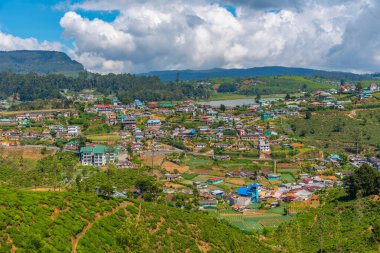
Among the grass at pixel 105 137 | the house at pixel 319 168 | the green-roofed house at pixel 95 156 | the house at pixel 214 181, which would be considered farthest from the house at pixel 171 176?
the grass at pixel 105 137

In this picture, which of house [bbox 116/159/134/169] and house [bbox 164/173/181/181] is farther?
house [bbox 116/159/134/169]

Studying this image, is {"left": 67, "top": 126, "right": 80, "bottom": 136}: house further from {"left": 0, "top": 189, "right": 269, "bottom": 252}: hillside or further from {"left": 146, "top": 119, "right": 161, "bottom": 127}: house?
{"left": 0, "top": 189, "right": 269, "bottom": 252}: hillside

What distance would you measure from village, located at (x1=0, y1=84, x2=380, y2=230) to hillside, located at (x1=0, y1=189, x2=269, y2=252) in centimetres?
1101

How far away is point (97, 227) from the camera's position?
1764cm

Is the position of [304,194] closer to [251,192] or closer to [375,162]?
[251,192]

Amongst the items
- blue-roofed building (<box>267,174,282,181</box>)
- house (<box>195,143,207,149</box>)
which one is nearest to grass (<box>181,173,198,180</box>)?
blue-roofed building (<box>267,174,282,181</box>)

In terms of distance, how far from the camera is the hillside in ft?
44.6

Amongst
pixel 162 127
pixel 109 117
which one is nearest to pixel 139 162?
pixel 162 127

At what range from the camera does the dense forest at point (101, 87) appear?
104 meters

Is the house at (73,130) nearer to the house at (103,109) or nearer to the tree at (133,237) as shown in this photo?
the house at (103,109)

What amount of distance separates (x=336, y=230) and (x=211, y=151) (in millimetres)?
33638

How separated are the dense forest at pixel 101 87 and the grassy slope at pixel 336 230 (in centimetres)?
7636

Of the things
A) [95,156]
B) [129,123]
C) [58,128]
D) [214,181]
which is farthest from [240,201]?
[58,128]

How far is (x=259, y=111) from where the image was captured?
79.0 meters
